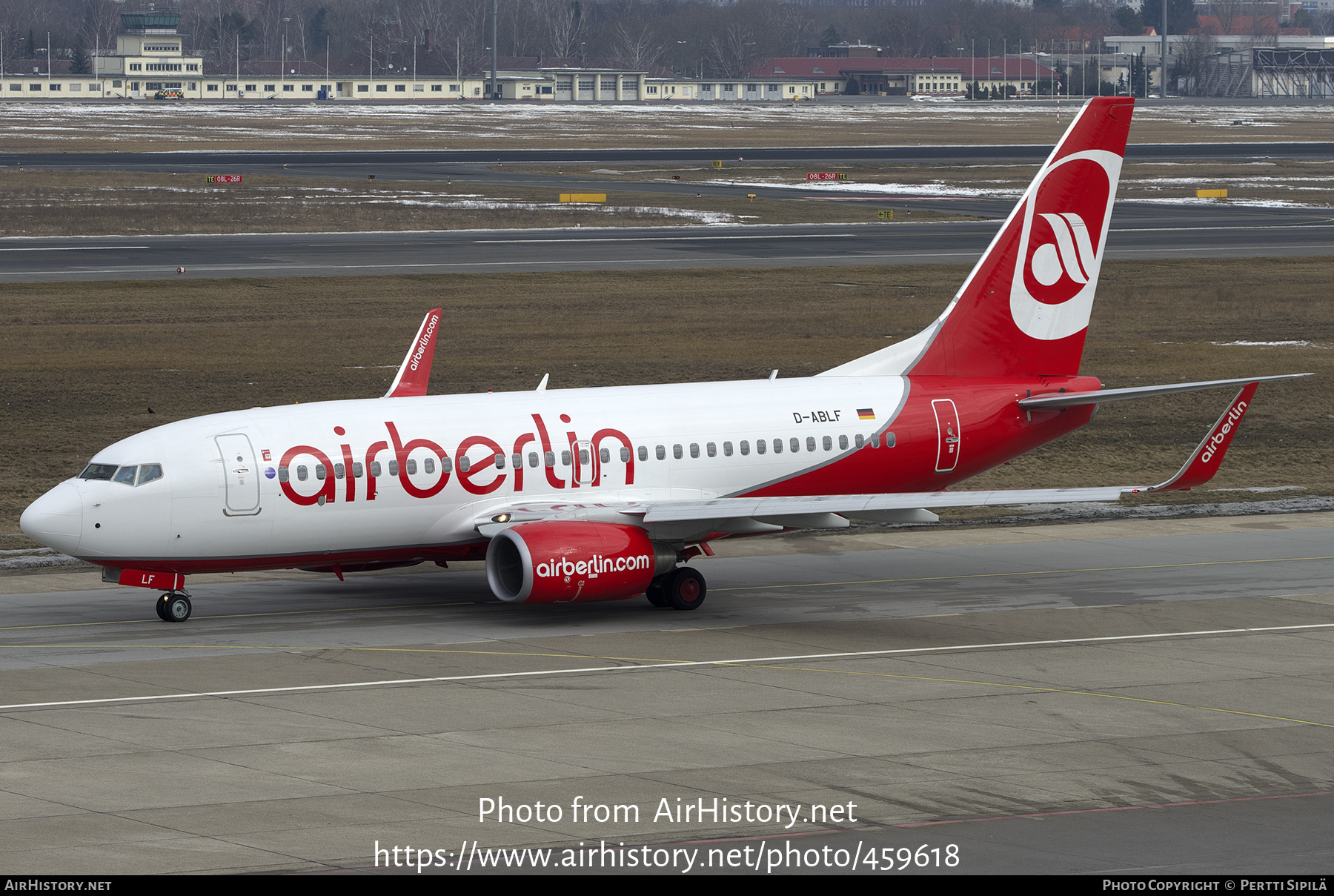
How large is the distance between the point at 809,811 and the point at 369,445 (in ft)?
47.3

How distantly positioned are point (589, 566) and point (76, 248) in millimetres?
67548

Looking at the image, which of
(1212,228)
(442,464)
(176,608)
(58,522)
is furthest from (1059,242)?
(1212,228)

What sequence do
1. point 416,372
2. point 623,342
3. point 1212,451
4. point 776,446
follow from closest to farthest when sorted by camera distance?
point 1212,451 < point 776,446 < point 416,372 < point 623,342

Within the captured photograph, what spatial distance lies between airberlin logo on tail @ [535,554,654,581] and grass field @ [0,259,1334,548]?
14.9 meters

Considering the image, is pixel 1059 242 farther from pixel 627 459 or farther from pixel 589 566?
pixel 589 566

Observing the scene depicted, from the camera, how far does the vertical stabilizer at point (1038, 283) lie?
39094 mm

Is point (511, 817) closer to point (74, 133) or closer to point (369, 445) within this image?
point (369, 445)

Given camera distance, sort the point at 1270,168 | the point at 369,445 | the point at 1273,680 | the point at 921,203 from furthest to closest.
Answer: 1. the point at 1270,168
2. the point at 921,203
3. the point at 369,445
4. the point at 1273,680

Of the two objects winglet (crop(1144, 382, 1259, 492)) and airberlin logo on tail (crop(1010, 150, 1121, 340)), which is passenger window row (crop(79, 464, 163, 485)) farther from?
airberlin logo on tail (crop(1010, 150, 1121, 340))

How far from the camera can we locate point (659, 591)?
3519 centimetres

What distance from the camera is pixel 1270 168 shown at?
153m

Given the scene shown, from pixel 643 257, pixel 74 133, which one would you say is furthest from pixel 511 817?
pixel 74 133
